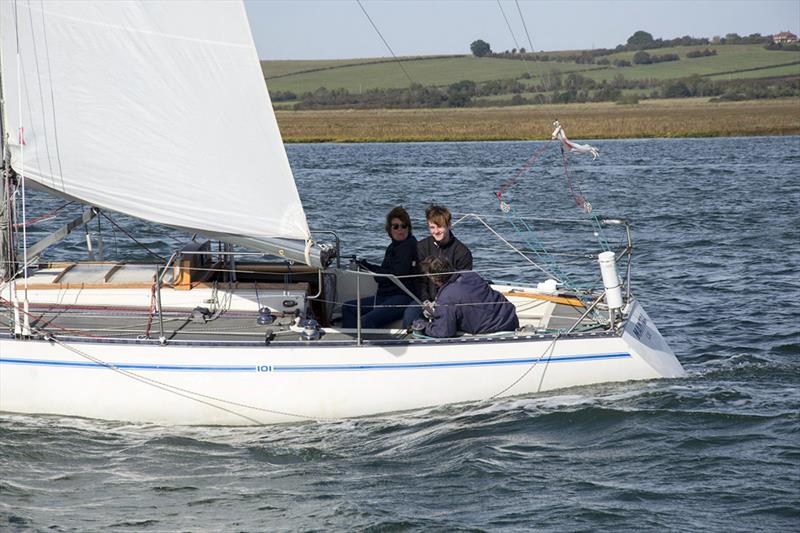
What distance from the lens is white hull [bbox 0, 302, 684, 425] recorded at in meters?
9.27

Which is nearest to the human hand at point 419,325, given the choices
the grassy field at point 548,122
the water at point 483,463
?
the water at point 483,463

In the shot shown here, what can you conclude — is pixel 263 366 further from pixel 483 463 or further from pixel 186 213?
pixel 483 463

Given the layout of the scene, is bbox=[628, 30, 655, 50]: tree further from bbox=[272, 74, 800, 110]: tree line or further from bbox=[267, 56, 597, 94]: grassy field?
bbox=[272, 74, 800, 110]: tree line

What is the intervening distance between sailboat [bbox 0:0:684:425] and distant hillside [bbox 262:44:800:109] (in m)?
67.4

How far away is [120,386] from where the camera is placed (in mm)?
9352

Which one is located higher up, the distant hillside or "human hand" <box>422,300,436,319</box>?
the distant hillside

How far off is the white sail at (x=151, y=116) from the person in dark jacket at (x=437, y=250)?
4.31ft

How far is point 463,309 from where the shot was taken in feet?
31.8

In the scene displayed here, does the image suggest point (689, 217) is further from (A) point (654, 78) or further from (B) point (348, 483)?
(A) point (654, 78)

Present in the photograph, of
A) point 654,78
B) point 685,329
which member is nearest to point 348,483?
point 685,329

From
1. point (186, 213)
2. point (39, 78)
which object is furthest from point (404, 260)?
point (39, 78)

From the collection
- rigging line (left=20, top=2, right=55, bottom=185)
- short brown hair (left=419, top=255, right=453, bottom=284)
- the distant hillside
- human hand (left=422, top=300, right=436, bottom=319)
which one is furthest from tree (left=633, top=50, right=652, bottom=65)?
rigging line (left=20, top=2, right=55, bottom=185)

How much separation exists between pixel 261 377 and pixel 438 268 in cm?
181

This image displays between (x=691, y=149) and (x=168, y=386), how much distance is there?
4347 cm
